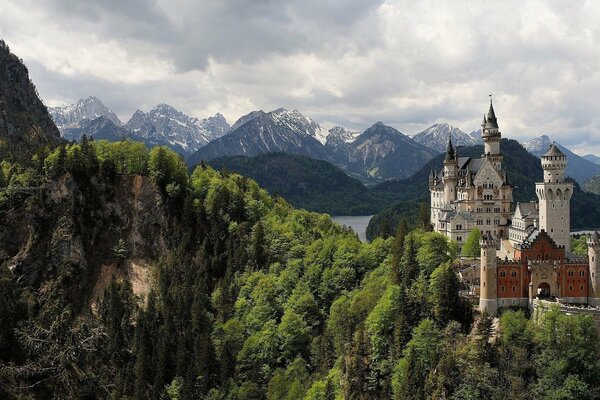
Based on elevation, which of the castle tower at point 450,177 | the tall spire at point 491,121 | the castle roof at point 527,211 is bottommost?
the castle roof at point 527,211

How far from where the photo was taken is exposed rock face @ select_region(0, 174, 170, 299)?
126 meters

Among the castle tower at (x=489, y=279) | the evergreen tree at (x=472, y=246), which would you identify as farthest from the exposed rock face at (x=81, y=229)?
the castle tower at (x=489, y=279)

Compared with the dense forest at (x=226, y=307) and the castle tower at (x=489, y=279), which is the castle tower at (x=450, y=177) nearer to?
the dense forest at (x=226, y=307)

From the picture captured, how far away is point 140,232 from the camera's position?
133m

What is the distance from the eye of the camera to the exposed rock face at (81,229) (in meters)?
126

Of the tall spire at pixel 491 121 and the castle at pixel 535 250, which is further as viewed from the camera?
the tall spire at pixel 491 121

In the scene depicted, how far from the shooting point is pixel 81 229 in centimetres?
12962

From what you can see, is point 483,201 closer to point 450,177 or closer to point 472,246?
point 450,177

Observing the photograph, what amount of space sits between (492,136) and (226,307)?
57451 millimetres

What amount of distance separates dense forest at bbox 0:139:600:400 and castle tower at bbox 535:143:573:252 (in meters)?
14.2

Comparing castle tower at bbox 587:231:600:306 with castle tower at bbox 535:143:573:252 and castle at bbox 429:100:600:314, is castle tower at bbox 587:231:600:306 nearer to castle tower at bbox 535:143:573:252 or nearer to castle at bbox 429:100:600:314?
castle at bbox 429:100:600:314

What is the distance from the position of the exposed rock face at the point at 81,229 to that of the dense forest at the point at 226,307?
Result: 0.96 feet

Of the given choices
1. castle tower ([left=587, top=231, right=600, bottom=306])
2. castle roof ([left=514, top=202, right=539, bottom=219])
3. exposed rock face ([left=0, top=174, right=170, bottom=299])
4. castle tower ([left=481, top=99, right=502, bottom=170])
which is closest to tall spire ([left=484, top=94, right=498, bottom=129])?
castle tower ([left=481, top=99, right=502, bottom=170])

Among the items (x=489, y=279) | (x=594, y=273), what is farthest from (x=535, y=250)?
(x=594, y=273)
